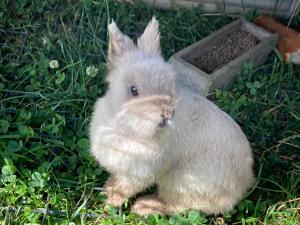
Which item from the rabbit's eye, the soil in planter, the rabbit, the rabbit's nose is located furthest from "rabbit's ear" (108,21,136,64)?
the soil in planter

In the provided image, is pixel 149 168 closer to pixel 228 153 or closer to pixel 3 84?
pixel 228 153

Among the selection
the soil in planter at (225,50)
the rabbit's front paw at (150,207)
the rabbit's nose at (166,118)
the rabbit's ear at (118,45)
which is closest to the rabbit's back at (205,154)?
the rabbit's front paw at (150,207)

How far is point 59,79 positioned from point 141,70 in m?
1.26

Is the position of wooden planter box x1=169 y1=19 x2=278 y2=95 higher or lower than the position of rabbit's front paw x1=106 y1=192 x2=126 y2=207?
higher

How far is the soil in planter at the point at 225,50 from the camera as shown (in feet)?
13.2

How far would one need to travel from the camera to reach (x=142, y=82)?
98.8 inches

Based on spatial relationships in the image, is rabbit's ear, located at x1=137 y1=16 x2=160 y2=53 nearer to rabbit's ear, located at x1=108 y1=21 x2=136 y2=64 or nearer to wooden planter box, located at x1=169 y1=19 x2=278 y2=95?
rabbit's ear, located at x1=108 y1=21 x2=136 y2=64

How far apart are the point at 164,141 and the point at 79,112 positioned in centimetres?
108

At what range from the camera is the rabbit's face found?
2400 mm

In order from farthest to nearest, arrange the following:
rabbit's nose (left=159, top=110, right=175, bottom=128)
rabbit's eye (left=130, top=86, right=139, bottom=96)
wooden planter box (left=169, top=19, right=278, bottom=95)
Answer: wooden planter box (left=169, top=19, right=278, bottom=95), rabbit's eye (left=130, top=86, right=139, bottom=96), rabbit's nose (left=159, top=110, right=175, bottom=128)

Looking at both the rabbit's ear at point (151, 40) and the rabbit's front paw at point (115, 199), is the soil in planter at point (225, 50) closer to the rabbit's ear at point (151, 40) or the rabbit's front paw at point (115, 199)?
the rabbit's ear at point (151, 40)

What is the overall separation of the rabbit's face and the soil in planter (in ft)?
3.99

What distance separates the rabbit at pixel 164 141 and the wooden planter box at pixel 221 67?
0.75 metres

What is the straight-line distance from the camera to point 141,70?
8.44ft
